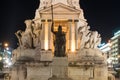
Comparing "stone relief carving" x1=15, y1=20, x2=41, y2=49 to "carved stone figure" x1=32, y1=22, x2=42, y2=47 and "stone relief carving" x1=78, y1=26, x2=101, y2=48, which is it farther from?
"stone relief carving" x1=78, y1=26, x2=101, y2=48

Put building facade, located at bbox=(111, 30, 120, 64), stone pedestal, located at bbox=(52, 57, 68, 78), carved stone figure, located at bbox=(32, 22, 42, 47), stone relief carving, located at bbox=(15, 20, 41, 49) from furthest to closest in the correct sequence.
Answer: building facade, located at bbox=(111, 30, 120, 64) < carved stone figure, located at bbox=(32, 22, 42, 47) < stone relief carving, located at bbox=(15, 20, 41, 49) < stone pedestal, located at bbox=(52, 57, 68, 78)

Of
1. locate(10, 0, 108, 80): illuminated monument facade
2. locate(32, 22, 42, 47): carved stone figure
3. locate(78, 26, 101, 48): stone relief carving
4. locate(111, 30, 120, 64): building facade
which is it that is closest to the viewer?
locate(10, 0, 108, 80): illuminated monument facade

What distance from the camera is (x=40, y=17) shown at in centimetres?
4575

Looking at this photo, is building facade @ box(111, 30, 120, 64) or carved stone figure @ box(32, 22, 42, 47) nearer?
carved stone figure @ box(32, 22, 42, 47)

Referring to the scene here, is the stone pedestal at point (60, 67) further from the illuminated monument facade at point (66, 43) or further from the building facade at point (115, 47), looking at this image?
the building facade at point (115, 47)

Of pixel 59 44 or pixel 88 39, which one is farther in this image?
pixel 88 39

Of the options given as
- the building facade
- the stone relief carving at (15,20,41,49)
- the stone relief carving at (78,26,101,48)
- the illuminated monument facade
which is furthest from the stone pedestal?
the building facade

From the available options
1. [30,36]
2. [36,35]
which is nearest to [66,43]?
[36,35]

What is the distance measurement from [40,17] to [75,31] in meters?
4.34

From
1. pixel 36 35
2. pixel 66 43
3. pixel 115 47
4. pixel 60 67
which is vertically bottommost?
pixel 60 67

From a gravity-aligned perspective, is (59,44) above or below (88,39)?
below

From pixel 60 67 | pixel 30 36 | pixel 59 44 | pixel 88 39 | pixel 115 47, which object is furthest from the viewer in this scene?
pixel 115 47

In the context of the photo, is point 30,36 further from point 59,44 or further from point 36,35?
point 59,44

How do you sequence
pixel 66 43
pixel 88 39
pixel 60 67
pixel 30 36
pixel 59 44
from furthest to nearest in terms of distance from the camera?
pixel 88 39, pixel 66 43, pixel 30 36, pixel 59 44, pixel 60 67
